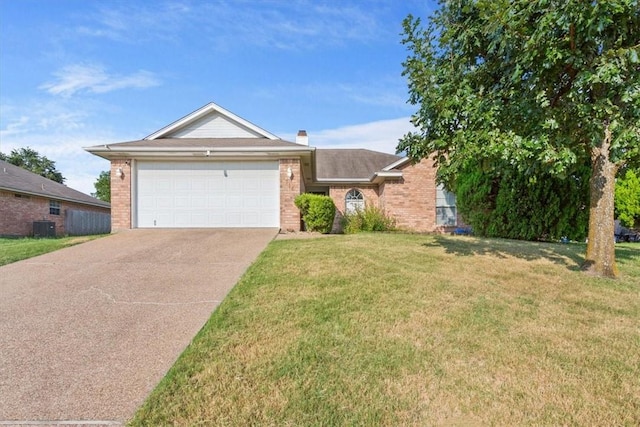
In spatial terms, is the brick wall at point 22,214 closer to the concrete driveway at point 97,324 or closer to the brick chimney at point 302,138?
the concrete driveway at point 97,324

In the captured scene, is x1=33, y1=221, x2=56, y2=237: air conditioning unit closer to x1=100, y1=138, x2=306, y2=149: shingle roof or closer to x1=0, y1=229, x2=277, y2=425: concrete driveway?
x1=100, y1=138, x2=306, y2=149: shingle roof

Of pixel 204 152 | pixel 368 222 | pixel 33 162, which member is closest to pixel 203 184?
pixel 204 152

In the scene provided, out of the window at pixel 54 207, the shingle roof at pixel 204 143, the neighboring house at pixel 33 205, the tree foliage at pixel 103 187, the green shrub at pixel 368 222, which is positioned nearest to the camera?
the shingle roof at pixel 204 143

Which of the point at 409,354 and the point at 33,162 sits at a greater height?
the point at 33,162

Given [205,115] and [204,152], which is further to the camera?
[205,115]

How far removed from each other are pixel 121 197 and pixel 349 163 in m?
12.5

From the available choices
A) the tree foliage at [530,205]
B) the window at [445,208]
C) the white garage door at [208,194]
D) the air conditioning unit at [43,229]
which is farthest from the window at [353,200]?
the air conditioning unit at [43,229]

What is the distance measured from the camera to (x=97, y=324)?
12.8 ft

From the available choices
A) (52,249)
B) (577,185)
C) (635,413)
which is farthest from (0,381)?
(577,185)

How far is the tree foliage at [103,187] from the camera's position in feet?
165

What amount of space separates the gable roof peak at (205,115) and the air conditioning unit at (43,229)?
9232 millimetres

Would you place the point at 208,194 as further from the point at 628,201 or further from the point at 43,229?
the point at 628,201

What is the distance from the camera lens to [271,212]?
12.3 meters

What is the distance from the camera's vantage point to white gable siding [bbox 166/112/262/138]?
48.1 ft
